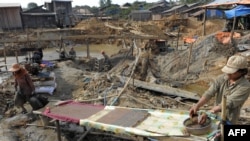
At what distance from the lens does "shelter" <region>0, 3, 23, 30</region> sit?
98.1ft

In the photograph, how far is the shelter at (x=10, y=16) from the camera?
29.9m

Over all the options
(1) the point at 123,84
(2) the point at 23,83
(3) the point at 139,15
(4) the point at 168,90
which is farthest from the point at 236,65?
(3) the point at 139,15

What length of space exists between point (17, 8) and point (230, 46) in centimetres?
2559

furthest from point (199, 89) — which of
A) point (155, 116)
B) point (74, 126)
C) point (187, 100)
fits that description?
point (155, 116)

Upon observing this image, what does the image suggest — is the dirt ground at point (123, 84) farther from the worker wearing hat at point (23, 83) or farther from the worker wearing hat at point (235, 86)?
the worker wearing hat at point (235, 86)

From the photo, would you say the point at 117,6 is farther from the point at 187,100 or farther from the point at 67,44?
the point at 187,100

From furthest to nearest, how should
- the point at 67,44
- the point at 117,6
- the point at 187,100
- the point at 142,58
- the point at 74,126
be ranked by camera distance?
the point at 117,6
the point at 67,44
the point at 142,58
the point at 187,100
the point at 74,126

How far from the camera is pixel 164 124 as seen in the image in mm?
4082

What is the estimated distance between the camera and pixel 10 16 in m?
Result: 30.4

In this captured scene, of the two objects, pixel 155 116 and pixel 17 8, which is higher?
pixel 17 8

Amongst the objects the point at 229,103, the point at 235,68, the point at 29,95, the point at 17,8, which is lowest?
the point at 29,95

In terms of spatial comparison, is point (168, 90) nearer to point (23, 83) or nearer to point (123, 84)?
point (123, 84)

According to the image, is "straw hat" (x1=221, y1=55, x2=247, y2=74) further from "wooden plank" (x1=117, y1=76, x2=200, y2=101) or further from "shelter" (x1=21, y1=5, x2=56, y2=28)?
"shelter" (x1=21, y1=5, x2=56, y2=28)

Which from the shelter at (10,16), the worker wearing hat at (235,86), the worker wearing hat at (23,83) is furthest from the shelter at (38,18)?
the worker wearing hat at (235,86)
